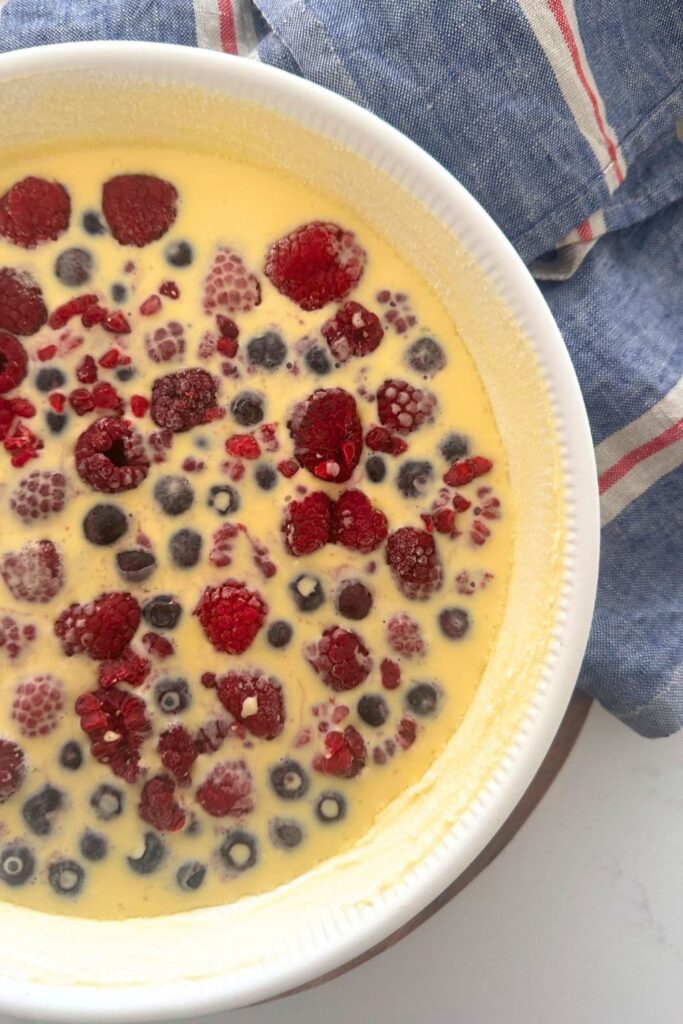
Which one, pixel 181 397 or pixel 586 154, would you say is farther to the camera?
pixel 586 154

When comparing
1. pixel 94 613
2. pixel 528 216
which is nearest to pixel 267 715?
pixel 94 613

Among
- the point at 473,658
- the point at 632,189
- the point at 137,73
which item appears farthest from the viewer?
the point at 632,189

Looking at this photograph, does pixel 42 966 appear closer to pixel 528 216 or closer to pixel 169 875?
pixel 169 875

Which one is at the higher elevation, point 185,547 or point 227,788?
point 185,547

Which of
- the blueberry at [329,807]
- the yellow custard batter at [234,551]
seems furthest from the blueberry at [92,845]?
the blueberry at [329,807]

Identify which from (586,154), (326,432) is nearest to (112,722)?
(326,432)

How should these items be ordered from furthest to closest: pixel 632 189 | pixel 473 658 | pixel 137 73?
pixel 632 189 < pixel 473 658 < pixel 137 73

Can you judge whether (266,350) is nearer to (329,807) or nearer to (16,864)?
(329,807)
